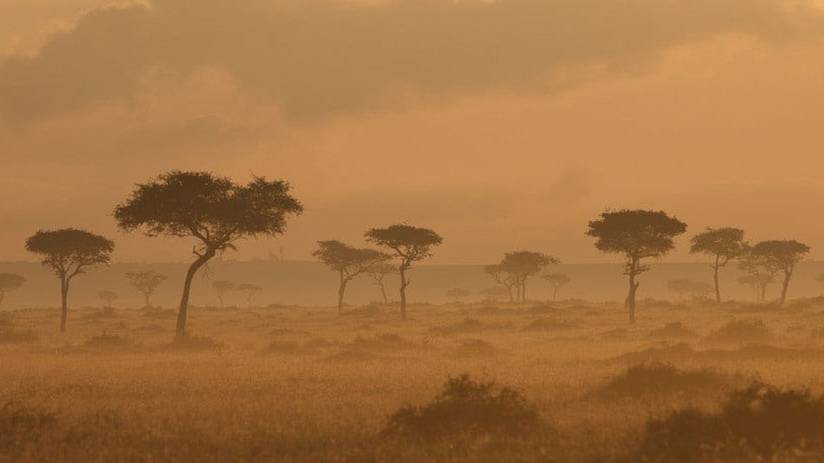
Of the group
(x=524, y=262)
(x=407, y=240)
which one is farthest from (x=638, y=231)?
(x=524, y=262)

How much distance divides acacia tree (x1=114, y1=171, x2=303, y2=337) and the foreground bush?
119 feet

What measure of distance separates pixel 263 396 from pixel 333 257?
7726cm

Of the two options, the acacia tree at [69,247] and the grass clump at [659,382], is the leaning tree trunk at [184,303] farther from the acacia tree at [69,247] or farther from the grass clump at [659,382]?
the grass clump at [659,382]

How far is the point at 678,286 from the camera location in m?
170

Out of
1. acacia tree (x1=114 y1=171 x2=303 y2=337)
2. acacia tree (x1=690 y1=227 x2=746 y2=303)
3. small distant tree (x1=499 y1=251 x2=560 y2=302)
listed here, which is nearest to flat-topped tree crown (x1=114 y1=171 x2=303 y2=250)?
acacia tree (x1=114 y1=171 x2=303 y2=337)

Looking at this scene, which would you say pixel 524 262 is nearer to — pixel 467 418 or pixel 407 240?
pixel 407 240

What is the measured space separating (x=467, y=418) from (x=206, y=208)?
34674 mm

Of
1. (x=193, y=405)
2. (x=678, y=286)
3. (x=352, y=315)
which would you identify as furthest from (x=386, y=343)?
(x=678, y=286)

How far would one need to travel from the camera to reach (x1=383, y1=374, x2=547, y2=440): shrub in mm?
13602

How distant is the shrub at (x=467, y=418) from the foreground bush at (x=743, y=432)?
8.06 feet

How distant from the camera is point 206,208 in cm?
4600

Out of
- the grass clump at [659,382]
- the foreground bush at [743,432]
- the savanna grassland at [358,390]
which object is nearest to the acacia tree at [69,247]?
the savanna grassland at [358,390]

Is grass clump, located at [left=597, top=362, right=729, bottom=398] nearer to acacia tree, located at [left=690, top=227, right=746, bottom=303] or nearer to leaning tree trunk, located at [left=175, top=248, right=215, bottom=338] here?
leaning tree trunk, located at [left=175, top=248, right=215, bottom=338]

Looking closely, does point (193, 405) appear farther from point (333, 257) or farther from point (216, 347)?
point (333, 257)
